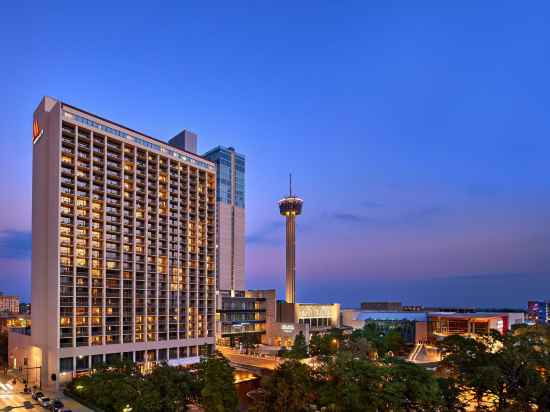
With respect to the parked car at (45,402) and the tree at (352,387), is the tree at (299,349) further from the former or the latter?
the parked car at (45,402)

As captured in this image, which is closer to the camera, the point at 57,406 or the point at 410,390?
the point at 410,390

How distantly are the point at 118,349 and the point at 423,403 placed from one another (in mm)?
69036

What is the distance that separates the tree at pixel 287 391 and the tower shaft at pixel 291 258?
324 ft

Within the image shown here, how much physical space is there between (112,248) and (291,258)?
246 ft

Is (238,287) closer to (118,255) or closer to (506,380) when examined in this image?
(118,255)

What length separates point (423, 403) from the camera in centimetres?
4769

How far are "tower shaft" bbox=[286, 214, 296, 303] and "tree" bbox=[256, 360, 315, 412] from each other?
98828 mm

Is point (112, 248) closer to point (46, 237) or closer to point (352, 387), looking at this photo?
point (46, 237)

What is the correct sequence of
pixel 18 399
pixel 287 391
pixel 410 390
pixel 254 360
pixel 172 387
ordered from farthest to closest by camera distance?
pixel 254 360
pixel 18 399
pixel 172 387
pixel 287 391
pixel 410 390

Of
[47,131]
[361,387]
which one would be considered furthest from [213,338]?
[361,387]

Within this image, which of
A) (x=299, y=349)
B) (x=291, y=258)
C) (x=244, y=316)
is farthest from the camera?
(x=291, y=258)

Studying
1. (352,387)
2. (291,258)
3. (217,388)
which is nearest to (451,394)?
(352,387)

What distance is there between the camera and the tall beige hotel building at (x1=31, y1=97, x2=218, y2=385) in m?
88.2

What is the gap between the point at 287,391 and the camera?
52.9m
